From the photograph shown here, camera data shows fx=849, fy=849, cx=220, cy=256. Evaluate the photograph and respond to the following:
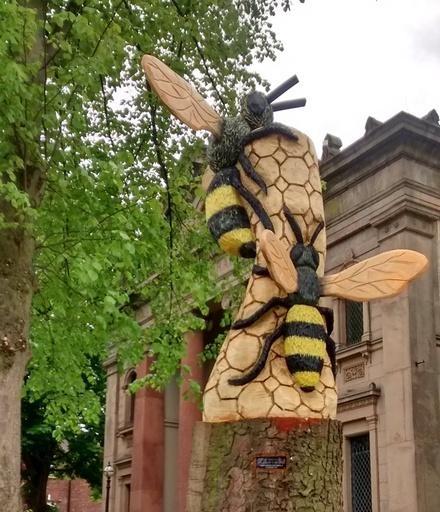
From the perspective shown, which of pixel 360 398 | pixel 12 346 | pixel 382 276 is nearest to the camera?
pixel 382 276

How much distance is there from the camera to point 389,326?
16625 millimetres

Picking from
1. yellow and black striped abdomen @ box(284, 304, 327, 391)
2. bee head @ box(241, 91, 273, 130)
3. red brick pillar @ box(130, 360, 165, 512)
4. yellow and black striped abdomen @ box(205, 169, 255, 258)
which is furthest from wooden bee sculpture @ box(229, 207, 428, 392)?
red brick pillar @ box(130, 360, 165, 512)

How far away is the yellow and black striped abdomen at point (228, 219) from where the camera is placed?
576cm

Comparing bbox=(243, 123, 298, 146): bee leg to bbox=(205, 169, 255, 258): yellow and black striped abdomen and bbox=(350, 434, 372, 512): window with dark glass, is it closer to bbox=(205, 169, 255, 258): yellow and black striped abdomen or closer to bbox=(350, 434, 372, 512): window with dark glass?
bbox=(205, 169, 255, 258): yellow and black striped abdomen

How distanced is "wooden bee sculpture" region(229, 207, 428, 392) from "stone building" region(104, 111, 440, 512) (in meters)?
10.6

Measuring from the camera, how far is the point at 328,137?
1928cm

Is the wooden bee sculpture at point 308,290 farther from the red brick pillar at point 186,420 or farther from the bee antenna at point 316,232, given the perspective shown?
the red brick pillar at point 186,420

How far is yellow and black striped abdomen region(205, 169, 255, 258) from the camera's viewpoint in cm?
576

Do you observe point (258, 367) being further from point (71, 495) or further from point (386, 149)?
point (71, 495)

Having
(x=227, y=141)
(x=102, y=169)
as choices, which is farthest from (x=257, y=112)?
(x=102, y=169)

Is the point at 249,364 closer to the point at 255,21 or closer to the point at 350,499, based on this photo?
the point at 255,21

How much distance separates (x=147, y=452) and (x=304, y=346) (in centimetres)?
2146

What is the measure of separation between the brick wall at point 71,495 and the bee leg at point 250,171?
1664 inches

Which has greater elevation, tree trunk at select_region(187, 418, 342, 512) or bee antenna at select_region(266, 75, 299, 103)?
bee antenna at select_region(266, 75, 299, 103)
